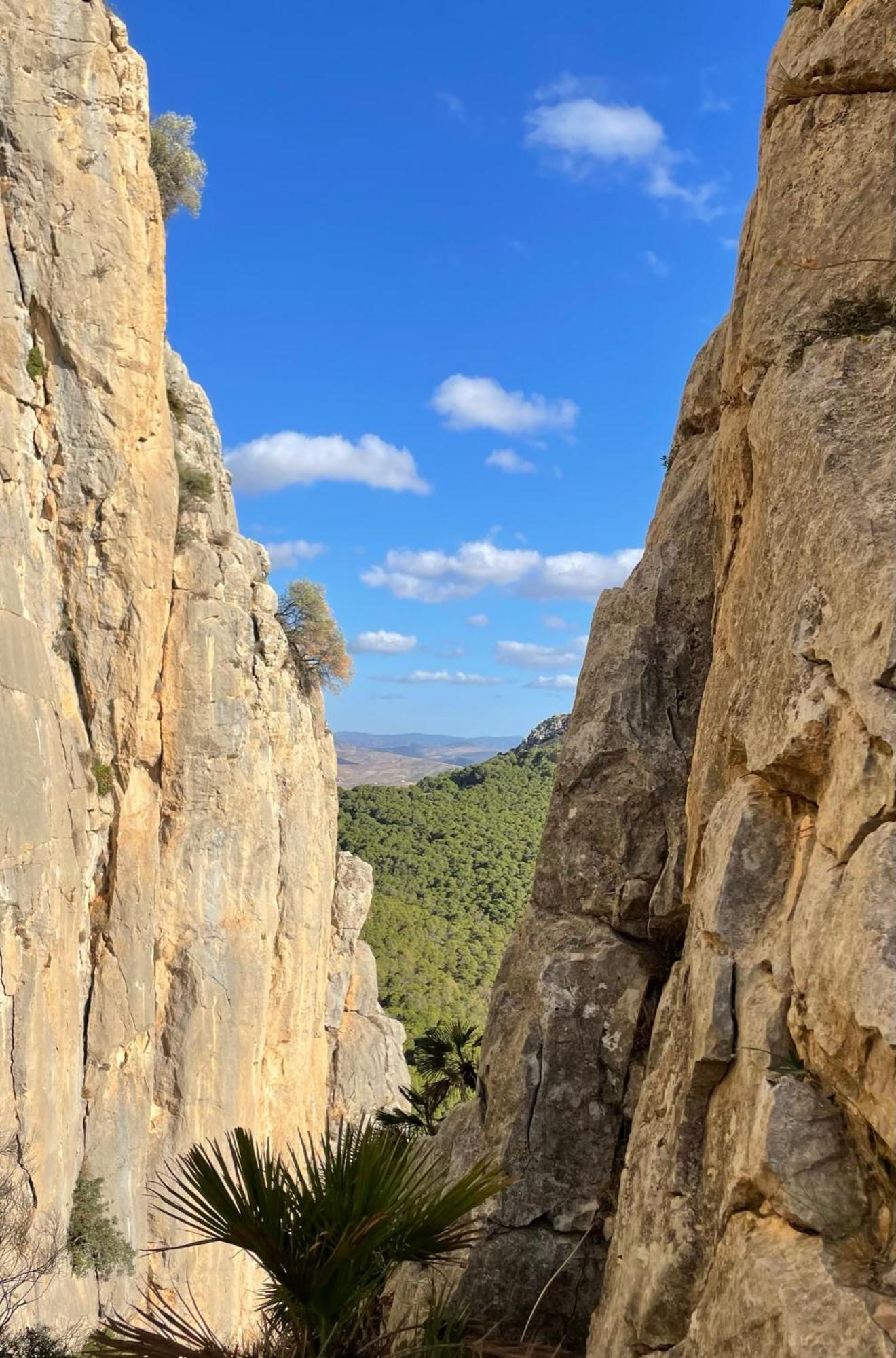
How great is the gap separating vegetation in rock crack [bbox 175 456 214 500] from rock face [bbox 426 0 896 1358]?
19321mm

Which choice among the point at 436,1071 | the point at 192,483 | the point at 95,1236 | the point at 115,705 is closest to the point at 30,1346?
the point at 436,1071

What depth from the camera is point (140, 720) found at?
Result: 23266mm

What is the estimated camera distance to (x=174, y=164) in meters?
26.0

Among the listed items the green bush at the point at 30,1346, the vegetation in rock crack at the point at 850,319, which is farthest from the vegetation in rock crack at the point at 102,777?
the vegetation in rock crack at the point at 850,319

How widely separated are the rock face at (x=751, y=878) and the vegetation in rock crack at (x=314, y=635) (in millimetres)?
23449

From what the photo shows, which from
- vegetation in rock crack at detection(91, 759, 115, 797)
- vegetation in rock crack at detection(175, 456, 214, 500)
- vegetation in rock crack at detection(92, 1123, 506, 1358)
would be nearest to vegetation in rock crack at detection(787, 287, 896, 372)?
vegetation in rock crack at detection(92, 1123, 506, 1358)

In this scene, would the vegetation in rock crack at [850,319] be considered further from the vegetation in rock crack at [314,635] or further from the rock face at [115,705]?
the vegetation in rock crack at [314,635]

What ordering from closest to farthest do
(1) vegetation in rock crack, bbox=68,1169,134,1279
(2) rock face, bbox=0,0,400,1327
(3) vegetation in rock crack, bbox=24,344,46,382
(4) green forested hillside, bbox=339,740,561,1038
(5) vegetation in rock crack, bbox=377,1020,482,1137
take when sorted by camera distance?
(5) vegetation in rock crack, bbox=377,1020,482,1137
(2) rock face, bbox=0,0,400,1327
(1) vegetation in rock crack, bbox=68,1169,134,1279
(3) vegetation in rock crack, bbox=24,344,46,382
(4) green forested hillside, bbox=339,740,561,1038

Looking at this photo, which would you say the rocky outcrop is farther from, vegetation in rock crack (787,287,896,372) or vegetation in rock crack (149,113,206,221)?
vegetation in rock crack (787,287,896,372)

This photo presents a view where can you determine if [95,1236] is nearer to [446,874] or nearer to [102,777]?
[102,777]

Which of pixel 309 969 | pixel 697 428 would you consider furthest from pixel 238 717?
pixel 697 428

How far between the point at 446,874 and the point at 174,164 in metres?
38.9

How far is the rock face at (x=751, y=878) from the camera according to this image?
4.18m

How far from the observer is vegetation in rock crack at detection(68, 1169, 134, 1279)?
1872 centimetres
